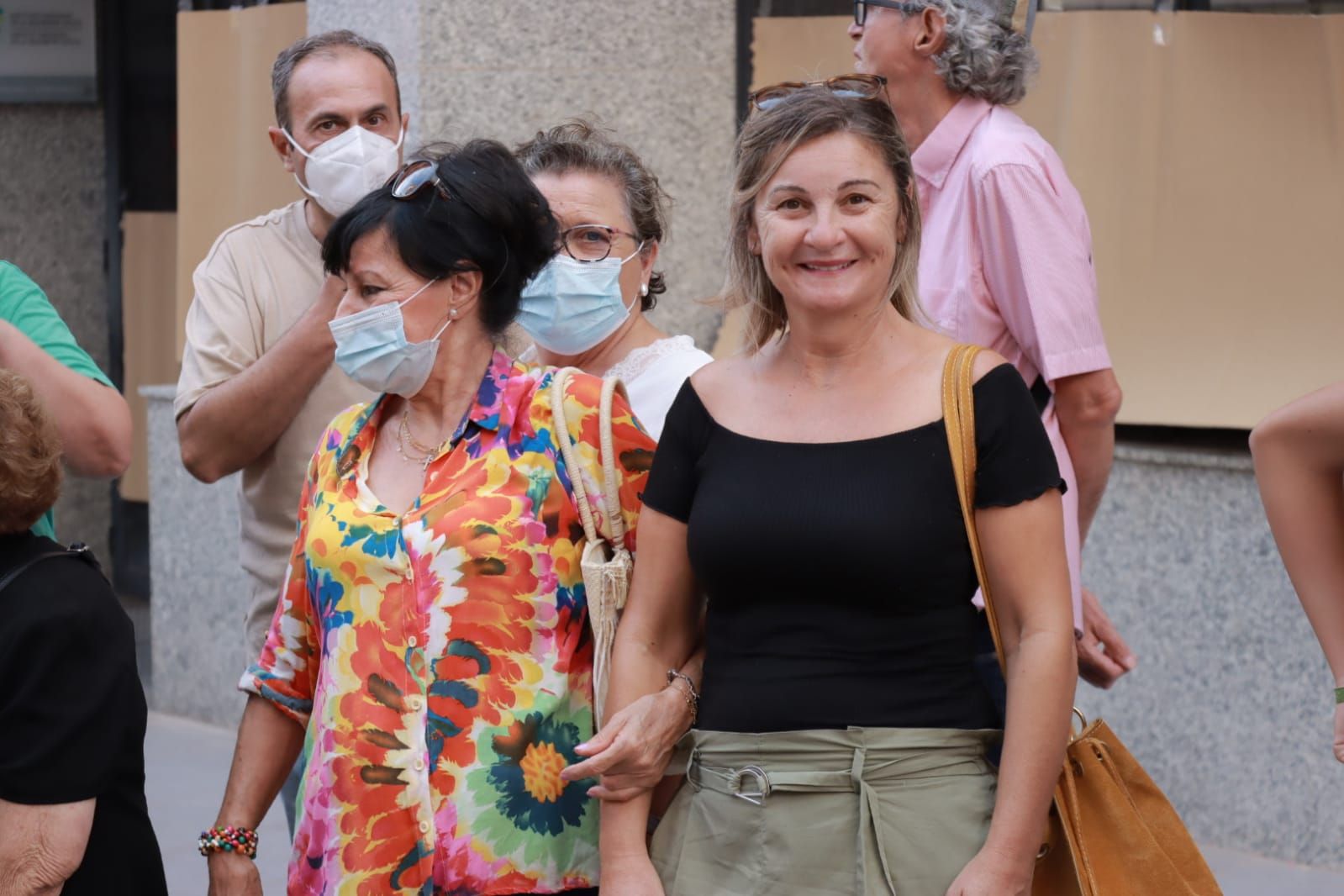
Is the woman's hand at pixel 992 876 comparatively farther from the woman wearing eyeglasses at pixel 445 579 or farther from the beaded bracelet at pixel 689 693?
the woman wearing eyeglasses at pixel 445 579

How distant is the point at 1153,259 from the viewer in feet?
18.2

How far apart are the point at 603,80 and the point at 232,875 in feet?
12.3

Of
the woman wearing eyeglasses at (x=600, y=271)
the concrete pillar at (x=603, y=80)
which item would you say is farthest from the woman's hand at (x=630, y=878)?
the concrete pillar at (x=603, y=80)

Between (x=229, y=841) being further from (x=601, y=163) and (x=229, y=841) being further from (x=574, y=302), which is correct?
(x=601, y=163)

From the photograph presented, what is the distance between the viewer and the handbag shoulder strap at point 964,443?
95.8 inches

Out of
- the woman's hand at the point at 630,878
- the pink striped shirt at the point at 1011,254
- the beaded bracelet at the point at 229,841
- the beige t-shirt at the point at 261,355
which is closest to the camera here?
the woman's hand at the point at 630,878

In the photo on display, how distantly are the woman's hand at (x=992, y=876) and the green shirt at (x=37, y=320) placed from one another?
1.92m

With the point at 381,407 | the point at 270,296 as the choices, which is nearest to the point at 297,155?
the point at 270,296

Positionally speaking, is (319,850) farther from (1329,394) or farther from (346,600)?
(1329,394)

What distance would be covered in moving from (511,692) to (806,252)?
0.77 m

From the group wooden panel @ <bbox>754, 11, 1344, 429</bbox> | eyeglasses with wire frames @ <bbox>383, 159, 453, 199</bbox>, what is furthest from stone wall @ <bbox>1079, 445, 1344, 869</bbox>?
eyeglasses with wire frames @ <bbox>383, 159, 453, 199</bbox>

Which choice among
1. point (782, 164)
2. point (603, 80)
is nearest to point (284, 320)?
point (782, 164)

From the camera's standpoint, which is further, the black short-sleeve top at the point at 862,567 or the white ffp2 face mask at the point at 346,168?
the white ffp2 face mask at the point at 346,168

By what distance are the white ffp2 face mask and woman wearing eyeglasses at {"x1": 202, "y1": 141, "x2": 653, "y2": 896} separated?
0.90 meters
